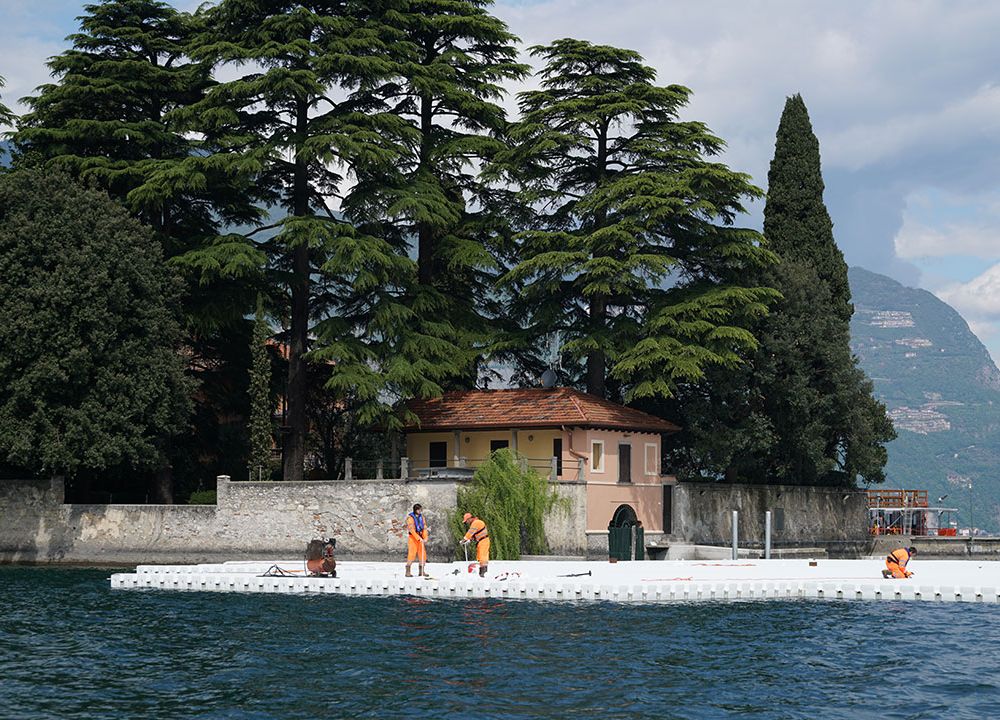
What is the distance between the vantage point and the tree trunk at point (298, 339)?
173 ft

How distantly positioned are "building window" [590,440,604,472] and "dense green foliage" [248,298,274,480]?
1239 cm

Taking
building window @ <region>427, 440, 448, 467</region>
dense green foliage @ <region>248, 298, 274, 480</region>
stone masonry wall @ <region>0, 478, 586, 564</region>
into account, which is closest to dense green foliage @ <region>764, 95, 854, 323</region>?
building window @ <region>427, 440, 448, 467</region>

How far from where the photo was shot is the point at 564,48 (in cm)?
5497

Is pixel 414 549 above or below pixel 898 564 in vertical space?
above

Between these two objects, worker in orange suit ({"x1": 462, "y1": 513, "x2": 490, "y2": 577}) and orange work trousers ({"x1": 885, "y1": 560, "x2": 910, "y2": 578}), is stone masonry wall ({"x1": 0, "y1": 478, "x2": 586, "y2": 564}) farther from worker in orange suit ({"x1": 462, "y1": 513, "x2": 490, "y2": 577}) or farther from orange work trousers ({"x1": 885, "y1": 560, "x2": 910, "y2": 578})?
orange work trousers ({"x1": 885, "y1": 560, "x2": 910, "y2": 578})

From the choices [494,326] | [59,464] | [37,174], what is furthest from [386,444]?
[37,174]

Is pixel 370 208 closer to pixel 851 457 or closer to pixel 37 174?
pixel 37 174

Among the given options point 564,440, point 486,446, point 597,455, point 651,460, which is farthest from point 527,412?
point 651,460

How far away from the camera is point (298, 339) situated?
53.4 meters

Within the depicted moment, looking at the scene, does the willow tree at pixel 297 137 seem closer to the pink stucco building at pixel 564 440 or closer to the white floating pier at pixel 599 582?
the pink stucco building at pixel 564 440

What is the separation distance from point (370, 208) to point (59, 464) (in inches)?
590

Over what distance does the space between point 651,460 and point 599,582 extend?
797 inches

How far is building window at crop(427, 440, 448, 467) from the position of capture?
53.2 metres

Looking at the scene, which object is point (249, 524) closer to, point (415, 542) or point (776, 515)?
point (415, 542)
